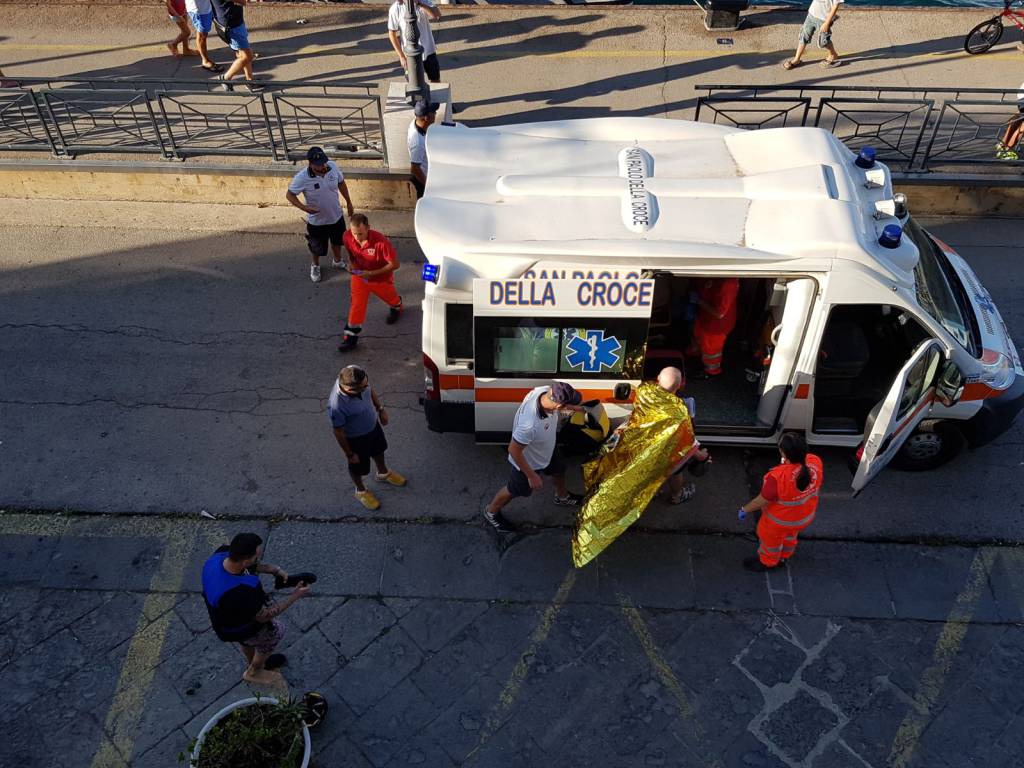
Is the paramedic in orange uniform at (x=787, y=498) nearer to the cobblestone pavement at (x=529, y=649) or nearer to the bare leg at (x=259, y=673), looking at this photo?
the cobblestone pavement at (x=529, y=649)

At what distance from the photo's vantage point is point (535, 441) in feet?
19.9

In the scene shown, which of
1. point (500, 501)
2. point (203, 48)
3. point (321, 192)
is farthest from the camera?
point (203, 48)

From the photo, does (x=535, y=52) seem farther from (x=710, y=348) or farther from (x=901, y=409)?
(x=901, y=409)

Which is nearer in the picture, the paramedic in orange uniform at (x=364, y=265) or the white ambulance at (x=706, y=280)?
the white ambulance at (x=706, y=280)

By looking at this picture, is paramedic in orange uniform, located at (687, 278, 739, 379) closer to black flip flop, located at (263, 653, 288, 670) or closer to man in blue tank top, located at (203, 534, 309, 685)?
man in blue tank top, located at (203, 534, 309, 685)

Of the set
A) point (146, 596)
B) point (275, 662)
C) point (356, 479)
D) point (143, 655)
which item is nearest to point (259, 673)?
point (275, 662)

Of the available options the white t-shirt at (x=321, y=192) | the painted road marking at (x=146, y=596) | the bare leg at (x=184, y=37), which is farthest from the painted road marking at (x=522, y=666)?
the bare leg at (x=184, y=37)

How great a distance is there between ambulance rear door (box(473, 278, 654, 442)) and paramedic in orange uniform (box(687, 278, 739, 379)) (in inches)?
40.5

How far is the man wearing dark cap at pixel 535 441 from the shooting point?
587 cm

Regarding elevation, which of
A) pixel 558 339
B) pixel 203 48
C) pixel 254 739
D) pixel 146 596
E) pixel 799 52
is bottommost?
pixel 146 596

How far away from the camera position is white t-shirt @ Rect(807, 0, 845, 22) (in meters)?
11.9

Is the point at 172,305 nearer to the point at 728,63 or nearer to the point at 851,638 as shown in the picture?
the point at 851,638

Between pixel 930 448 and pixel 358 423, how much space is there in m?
4.94

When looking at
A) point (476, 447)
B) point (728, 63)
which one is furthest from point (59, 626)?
point (728, 63)
